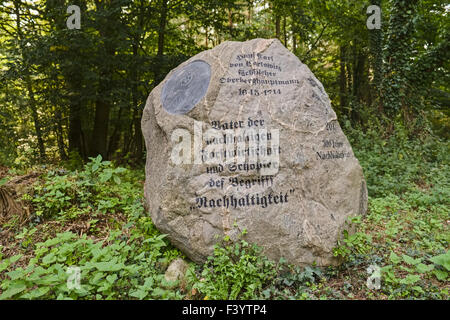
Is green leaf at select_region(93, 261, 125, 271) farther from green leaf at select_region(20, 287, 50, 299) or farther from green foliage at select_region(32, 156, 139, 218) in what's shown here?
green foliage at select_region(32, 156, 139, 218)

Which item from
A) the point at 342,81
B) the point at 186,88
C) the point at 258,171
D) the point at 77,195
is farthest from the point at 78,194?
the point at 342,81

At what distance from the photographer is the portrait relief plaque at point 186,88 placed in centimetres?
360

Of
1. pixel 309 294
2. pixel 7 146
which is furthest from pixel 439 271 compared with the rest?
pixel 7 146

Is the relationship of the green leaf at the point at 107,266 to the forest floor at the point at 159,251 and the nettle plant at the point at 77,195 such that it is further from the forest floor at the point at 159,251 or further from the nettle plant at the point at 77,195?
the nettle plant at the point at 77,195

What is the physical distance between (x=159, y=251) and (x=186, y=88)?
2039 mm

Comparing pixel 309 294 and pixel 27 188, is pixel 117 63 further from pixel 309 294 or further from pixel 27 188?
pixel 309 294

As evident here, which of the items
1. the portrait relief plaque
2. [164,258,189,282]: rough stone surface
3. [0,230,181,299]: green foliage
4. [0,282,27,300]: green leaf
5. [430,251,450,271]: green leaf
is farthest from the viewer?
the portrait relief plaque

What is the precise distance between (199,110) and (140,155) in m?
6.67

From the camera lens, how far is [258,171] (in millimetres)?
3316

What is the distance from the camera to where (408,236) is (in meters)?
3.68

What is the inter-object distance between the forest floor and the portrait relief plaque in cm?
148

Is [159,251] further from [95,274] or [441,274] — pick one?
[441,274]

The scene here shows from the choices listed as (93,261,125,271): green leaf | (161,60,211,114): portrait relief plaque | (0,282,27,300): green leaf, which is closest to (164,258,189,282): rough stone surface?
(93,261,125,271): green leaf

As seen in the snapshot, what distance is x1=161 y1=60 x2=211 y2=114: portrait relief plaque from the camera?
11.8ft
